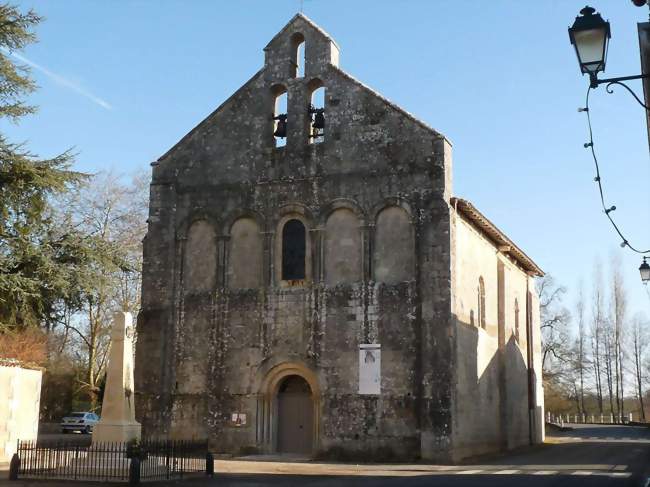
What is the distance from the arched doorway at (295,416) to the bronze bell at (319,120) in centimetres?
826

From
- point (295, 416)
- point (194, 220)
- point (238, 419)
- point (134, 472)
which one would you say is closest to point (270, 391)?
point (295, 416)

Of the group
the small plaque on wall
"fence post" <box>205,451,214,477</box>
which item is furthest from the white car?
"fence post" <box>205,451,214,477</box>

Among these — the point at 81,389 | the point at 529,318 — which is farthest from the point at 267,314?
the point at 81,389

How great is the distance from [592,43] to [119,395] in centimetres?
1356

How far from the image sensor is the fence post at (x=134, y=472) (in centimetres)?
1586

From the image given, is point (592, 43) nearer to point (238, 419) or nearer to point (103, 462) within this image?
point (103, 462)

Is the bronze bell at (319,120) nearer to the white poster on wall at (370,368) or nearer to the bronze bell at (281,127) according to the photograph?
the bronze bell at (281,127)

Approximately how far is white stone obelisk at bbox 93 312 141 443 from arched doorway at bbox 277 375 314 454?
299 inches

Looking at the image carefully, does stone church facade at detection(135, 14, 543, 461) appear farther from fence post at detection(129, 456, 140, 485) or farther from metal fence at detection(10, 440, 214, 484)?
fence post at detection(129, 456, 140, 485)

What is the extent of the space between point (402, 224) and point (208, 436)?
29.9 ft

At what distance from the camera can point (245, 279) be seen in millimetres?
25922

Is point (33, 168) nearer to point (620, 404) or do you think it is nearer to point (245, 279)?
point (245, 279)

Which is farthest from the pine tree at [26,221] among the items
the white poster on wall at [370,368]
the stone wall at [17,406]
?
the white poster on wall at [370,368]

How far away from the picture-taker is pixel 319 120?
86.4ft
